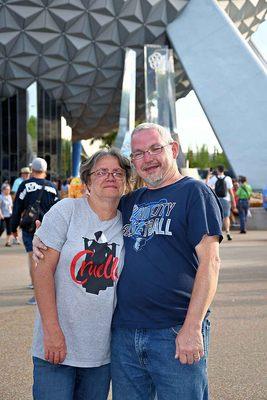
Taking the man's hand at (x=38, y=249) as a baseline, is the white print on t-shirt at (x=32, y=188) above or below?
above

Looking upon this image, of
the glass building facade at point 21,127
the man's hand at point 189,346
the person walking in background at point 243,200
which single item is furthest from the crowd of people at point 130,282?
the glass building facade at point 21,127

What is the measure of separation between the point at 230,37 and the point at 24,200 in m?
16.1

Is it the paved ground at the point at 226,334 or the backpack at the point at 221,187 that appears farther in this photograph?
the backpack at the point at 221,187

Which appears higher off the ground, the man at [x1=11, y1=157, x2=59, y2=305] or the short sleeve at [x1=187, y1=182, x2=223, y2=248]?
the man at [x1=11, y1=157, x2=59, y2=305]

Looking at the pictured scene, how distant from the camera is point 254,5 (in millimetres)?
27547

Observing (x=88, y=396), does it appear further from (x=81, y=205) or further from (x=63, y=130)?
(x=63, y=130)

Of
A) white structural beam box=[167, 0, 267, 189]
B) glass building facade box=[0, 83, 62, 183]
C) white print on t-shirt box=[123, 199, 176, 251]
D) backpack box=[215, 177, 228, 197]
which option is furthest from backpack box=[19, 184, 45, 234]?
glass building facade box=[0, 83, 62, 183]

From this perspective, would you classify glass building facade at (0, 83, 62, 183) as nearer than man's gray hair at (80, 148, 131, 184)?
No

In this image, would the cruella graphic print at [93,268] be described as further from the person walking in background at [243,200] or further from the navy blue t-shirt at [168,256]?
the person walking in background at [243,200]

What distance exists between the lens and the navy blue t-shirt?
7.01 ft

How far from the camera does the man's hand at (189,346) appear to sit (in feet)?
6.75

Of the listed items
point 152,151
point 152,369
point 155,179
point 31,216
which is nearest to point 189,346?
point 152,369

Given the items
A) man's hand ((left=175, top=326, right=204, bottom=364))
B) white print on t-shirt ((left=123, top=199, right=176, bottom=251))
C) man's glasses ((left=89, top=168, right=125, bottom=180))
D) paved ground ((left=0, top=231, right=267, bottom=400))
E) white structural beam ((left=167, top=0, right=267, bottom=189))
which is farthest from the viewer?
white structural beam ((left=167, top=0, right=267, bottom=189))

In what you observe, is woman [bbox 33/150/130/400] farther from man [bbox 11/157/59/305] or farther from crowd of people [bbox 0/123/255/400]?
man [bbox 11/157/59/305]
